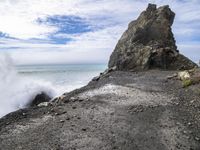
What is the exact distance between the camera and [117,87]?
1367cm

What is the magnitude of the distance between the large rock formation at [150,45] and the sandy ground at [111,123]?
10473 millimetres

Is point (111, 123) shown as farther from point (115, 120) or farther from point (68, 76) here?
point (68, 76)

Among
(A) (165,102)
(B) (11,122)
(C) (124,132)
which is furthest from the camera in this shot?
(A) (165,102)

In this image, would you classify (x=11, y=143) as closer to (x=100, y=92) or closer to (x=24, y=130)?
(x=24, y=130)

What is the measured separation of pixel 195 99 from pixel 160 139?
3.75m

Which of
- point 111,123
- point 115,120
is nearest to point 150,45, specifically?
point 115,120

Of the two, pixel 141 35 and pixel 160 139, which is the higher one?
pixel 141 35

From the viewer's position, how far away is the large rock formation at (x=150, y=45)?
22.5 metres

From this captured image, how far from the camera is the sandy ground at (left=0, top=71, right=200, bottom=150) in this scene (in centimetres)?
720

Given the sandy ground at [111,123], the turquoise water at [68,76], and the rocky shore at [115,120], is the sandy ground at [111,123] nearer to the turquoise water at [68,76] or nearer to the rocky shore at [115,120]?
the rocky shore at [115,120]

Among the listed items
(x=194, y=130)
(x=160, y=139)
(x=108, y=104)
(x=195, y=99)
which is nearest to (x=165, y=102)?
(x=195, y=99)

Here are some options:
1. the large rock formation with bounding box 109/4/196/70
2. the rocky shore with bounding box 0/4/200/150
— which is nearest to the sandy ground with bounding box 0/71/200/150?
the rocky shore with bounding box 0/4/200/150

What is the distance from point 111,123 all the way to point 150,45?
57.0 ft

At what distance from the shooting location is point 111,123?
28.0 ft
